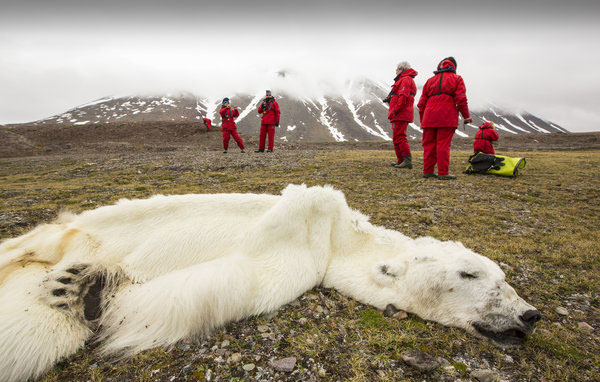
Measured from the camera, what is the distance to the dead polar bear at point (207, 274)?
2311 millimetres

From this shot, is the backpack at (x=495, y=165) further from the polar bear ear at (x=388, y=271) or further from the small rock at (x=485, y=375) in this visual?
the small rock at (x=485, y=375)

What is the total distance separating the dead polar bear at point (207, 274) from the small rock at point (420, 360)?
1.95 feet

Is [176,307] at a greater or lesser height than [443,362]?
greater

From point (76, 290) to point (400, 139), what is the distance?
1047 centimetres

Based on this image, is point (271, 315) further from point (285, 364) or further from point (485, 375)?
point (485, 375)

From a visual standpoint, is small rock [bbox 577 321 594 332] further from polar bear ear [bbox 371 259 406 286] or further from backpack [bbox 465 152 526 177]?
backpack [bbox 465 152 526 177]

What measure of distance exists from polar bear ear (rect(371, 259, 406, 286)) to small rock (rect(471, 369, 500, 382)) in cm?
101

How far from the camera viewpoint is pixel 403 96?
942cm

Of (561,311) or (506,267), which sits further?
(506,267)

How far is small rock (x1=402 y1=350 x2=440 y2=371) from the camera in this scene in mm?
2010

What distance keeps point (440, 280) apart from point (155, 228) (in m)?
3.29

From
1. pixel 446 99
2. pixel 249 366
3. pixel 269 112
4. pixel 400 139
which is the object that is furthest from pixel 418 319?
pixel 269 112

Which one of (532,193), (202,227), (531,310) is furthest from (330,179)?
(531,310)

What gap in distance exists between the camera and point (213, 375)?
1.96 m
